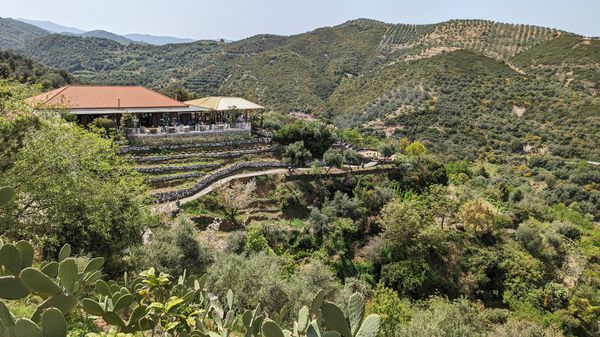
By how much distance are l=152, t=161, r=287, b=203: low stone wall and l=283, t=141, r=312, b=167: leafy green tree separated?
29.5 inches

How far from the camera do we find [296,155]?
30.8 meters

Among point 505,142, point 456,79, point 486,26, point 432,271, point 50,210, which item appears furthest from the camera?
point 486,26

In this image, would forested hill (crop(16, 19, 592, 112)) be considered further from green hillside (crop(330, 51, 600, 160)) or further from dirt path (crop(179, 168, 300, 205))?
dirt path (crop(179, 168, 300, 205))

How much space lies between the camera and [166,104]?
32.7 metres

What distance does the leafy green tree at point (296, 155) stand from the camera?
3094cm

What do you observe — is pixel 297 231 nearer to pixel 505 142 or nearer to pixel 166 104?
pixel 166 104

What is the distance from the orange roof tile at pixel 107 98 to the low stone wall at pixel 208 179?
28.7 feet

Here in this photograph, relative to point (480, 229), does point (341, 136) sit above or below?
above

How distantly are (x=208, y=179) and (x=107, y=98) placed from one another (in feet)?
39.1

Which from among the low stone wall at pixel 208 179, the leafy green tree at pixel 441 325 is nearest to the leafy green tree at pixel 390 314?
the leafy green tree at pixel 441 325

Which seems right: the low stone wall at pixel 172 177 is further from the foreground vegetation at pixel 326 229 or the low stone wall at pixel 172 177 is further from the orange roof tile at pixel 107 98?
the orange roof tile at pixel 107 98

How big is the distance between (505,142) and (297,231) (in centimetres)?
4239

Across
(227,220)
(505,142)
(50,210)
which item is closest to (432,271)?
(227,220)

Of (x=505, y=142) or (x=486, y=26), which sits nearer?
(x=505, y=142)
